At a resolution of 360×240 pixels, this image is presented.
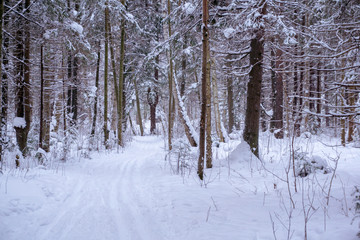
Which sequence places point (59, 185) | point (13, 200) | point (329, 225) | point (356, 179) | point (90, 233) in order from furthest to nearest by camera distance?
point (59, 185)
point (356, 179)
point (13, 200)
point (90, 233)
point (329, 225)

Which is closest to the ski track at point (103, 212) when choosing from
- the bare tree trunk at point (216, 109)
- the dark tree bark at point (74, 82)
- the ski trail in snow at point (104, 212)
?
the ski trail in snow at point (104, 212)

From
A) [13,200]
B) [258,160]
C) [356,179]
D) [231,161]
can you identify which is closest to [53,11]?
[13,200]

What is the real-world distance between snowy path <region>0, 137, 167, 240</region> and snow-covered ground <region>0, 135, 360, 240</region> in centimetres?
1

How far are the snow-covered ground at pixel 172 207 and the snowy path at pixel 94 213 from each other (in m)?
0.01

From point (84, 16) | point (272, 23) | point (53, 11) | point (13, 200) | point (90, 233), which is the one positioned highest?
point (84, 16)

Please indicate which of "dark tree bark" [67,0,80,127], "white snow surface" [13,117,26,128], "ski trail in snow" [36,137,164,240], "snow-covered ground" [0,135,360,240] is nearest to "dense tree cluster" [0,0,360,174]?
"white snow surface" [13,117,26,128]

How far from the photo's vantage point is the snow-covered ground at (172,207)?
3.09 m

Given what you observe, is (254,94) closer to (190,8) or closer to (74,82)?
(190,8)

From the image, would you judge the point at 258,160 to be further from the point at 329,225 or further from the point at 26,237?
the point at 26,237

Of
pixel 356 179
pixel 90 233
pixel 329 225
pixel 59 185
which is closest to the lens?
pixel 329 225

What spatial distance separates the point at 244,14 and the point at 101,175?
666 cm

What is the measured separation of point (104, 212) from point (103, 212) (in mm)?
19

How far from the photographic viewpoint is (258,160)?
6.86 metres

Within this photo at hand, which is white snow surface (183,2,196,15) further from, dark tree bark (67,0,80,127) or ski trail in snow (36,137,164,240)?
dark tree bark (67,0,80,127)
